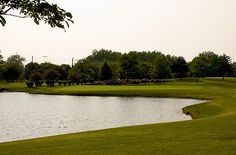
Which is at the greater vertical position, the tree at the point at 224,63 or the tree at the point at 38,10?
the tree at the point at 224,63

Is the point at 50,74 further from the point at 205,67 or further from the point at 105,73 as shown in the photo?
the point at 205,67

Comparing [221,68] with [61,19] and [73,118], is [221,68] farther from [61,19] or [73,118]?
[61,19]

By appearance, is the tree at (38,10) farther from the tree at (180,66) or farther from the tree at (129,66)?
the tree at (129,66)

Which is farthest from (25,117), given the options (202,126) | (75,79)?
(75,79)

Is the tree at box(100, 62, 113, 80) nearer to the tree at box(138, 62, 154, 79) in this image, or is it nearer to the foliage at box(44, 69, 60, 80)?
the tree at box(138, 62, 154, 79)

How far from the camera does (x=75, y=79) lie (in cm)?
12044

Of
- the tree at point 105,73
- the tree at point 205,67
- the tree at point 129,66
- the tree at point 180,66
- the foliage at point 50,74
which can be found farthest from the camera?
the tree at point 105,73

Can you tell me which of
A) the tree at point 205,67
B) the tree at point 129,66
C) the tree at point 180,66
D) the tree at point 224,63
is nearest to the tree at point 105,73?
the tree at point 129,66

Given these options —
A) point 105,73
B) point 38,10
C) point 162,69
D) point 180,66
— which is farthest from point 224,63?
point 38,10

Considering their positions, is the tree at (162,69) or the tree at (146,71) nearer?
the tree at (162,69)

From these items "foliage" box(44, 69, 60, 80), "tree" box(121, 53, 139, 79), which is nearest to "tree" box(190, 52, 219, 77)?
"tree" box(121, 53, 139, 79)

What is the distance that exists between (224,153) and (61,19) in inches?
343

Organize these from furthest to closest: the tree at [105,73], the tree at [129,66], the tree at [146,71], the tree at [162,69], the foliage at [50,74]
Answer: the tree at [146,71], the tree at [162,69], the tree at [105,73], the tree at [129,66], the foliage at [50,74]

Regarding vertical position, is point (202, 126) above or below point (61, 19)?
below
